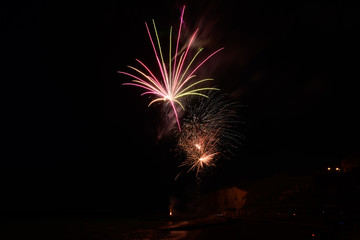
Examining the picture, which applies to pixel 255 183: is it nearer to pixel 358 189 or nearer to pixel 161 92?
pixel 358 189

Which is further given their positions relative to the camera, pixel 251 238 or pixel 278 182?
pixel 278 182

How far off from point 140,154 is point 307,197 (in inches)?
977

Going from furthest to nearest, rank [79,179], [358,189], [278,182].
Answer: [278,182] → [79,179] → [358,189]

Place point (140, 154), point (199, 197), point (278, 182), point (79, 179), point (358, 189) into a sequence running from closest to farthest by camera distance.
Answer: point (358, 189), point (79, 179), point (278, 182), point (140, 154), point (199, 197)

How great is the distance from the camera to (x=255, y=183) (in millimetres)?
42844

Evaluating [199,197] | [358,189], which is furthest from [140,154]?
[358,189]

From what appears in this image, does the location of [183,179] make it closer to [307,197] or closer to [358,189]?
[307,197]

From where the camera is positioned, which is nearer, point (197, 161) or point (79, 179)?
point (197, 161)

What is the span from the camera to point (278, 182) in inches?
1515

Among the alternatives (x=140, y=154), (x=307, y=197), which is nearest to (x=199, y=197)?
(x=140, y=154)

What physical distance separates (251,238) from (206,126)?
940cm

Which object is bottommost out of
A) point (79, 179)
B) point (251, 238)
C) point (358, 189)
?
point (251, 238)

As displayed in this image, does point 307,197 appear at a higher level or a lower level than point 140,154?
lower

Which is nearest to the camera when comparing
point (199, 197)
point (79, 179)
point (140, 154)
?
point (79, 179)
